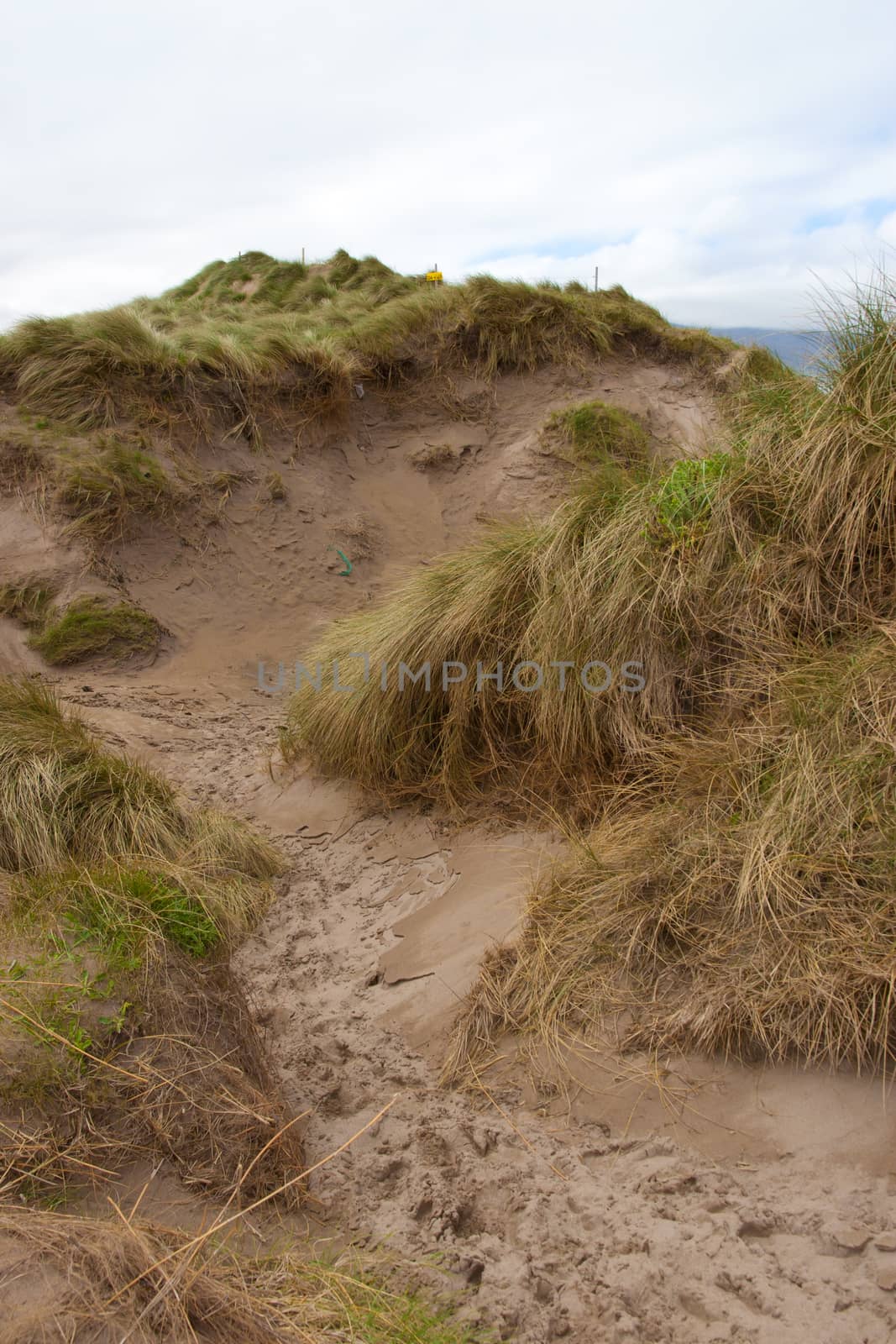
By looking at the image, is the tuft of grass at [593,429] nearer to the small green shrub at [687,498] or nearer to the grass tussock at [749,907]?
the small green shrub at [687,498]

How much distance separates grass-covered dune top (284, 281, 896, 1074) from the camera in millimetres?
2494

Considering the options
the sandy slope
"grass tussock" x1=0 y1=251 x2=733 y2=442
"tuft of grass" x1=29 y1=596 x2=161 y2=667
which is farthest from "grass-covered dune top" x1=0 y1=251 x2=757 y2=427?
the sandy slope

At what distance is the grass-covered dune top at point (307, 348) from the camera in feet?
27.0

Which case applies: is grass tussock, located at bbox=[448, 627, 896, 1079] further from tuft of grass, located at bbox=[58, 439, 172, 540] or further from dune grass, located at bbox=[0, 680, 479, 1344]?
tuft of grass, located at bbox=[58, 439, 172, 540]

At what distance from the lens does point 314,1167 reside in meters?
2.27

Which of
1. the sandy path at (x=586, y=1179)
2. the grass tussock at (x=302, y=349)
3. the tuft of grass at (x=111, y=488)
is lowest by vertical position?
the sandy path at (x=586, y=1179)

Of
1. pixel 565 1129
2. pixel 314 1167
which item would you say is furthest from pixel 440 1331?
pixel 565 1129

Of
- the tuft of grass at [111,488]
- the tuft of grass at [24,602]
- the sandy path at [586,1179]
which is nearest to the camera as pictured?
the sandy path at [586,1179]

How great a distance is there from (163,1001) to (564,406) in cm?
837

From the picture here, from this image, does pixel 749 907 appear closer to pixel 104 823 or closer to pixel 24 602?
pixel 104 823

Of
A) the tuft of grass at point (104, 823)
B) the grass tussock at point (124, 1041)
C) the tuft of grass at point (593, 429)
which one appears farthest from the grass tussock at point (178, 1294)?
the tuft of grass at point (593, 429)

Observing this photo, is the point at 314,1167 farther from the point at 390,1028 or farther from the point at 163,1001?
the point at 390,1028

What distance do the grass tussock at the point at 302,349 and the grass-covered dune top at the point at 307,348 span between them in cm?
1

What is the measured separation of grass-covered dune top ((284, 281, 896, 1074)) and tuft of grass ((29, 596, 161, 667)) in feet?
8.89
